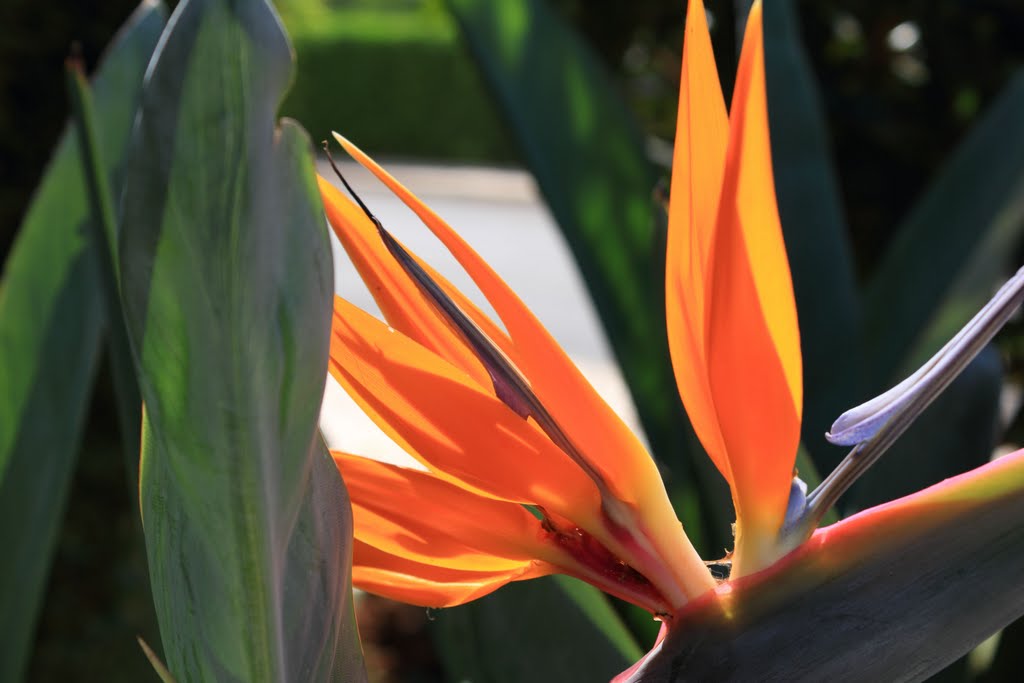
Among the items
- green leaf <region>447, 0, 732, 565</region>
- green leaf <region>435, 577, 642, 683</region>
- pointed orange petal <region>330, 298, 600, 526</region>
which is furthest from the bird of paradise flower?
green leaf <region>447, 0, 732, 565</region>

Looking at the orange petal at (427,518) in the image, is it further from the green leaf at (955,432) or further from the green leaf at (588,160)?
the green leaf at (588,160)

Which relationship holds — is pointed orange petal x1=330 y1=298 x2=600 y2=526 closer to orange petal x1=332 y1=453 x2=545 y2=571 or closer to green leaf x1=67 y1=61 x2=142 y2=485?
orange petal x1=332 y1=453 x2=545 y2=571

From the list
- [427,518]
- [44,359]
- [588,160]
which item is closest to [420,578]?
[427,518]

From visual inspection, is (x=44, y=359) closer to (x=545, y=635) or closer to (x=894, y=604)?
(x=545, y=635)

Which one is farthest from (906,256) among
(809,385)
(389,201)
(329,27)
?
(329,27)

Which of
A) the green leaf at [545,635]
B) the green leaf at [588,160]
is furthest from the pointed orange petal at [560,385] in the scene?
the green leaf at [588,160]
